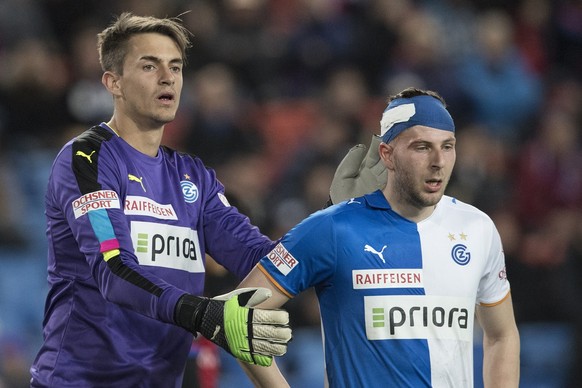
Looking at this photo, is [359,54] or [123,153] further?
[359,54]

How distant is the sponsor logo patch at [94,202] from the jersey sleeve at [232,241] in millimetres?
673

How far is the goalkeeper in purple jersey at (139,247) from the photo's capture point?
3.94 metres

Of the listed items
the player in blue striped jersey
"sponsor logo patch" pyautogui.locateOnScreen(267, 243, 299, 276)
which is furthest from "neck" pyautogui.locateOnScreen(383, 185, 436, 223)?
"sponsor logo patch" pyautogui.locateOnScreen(267, 243, 299, 276)

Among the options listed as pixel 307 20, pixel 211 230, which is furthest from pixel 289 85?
pixel 211 230

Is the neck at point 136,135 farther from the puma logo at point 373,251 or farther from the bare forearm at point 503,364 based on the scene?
the bare forearm at point 503,364

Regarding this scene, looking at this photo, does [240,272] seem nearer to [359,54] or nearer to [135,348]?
[135,348]

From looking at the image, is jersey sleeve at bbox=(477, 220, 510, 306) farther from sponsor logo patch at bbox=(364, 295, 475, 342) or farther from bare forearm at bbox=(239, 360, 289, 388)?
bare forearm at bbox=(239, 360, 289, 388)

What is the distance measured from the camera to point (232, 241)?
4906 millimetres

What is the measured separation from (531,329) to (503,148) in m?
2.89

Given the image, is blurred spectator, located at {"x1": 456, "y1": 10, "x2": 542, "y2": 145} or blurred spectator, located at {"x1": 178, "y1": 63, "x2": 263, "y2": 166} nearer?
blurred spectator, located at {"x1": 178, "y1": 63, "x2": 263, "y2": 166}

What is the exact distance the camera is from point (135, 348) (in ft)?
14.7

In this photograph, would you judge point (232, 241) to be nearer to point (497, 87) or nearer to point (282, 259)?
point (282, 259)

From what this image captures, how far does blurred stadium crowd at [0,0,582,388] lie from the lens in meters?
8.91

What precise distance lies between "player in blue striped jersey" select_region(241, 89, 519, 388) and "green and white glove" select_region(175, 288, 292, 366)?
0.62 metres
